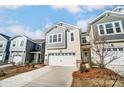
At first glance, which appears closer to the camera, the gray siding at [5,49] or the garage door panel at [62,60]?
the gray siding at [5,49]

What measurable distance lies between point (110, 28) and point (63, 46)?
213 inches

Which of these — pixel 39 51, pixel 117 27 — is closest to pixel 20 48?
pixel 39 51

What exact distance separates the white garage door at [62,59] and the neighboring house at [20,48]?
255 centimetres

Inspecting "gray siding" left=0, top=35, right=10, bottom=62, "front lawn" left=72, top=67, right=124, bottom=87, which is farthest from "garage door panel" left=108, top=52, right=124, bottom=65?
"gray siding" left=0, top=35, right=10, bottom=62

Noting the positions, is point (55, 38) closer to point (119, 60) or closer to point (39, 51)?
point (39, 51)

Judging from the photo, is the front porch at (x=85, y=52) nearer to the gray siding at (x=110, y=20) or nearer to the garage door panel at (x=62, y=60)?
the garage door panel at (x=62, y=60)

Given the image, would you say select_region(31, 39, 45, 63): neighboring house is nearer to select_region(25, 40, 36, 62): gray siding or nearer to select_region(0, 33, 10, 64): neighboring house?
select_region(25, 40, 36, 62): gray siding

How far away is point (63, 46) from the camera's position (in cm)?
1392

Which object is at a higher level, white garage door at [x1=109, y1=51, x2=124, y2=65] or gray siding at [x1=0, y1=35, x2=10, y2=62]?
gray siding at [x1=0, y1=35, x2=10, y2=62]

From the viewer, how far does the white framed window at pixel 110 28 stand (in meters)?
10.9

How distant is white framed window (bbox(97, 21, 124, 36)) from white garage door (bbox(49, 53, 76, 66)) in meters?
4.07

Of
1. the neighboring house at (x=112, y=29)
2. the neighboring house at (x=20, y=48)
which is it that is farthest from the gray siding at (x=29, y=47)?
the neighboring house at (x=112, y=29)

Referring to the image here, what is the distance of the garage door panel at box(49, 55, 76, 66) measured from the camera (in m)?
13.1
